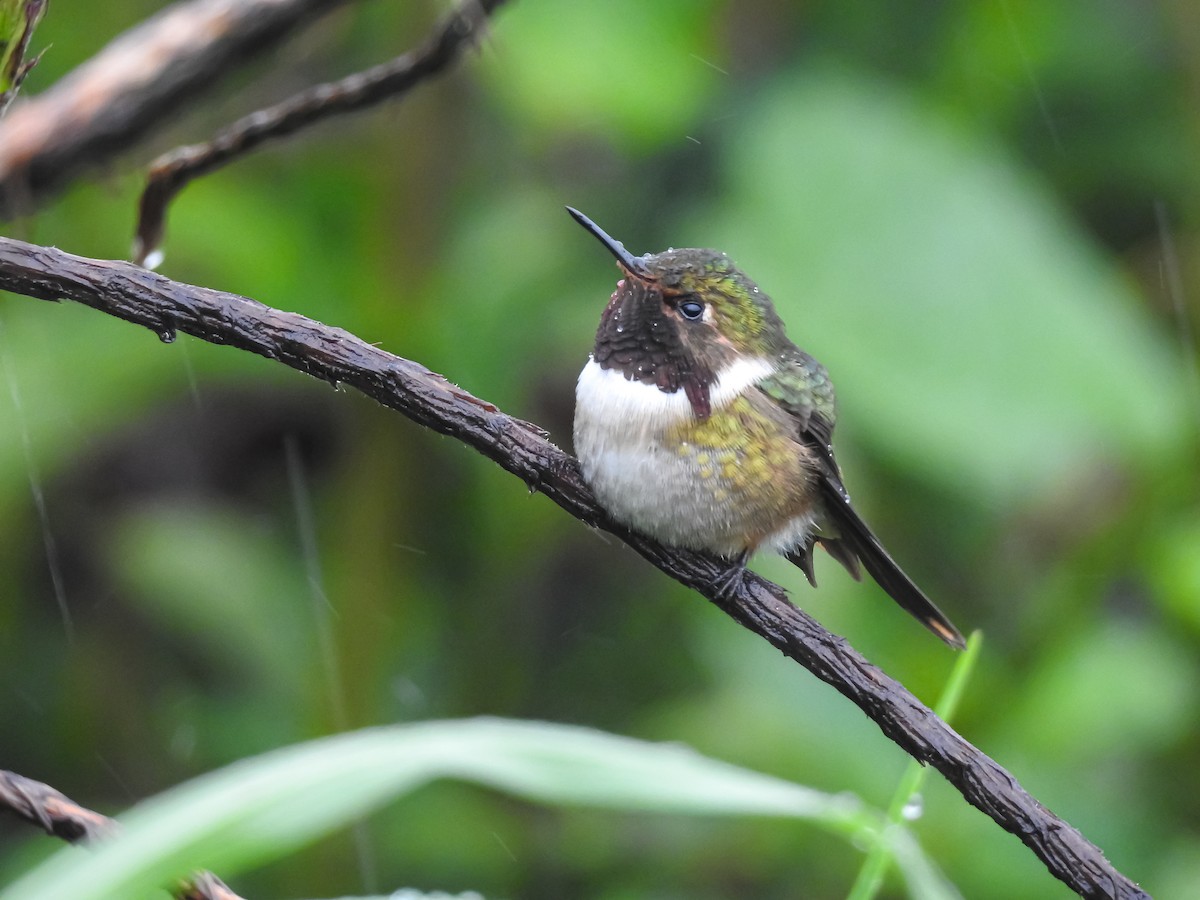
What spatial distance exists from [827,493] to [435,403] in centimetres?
133

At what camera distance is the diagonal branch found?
4.40 ft

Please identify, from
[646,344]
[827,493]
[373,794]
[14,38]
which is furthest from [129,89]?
[373,794]

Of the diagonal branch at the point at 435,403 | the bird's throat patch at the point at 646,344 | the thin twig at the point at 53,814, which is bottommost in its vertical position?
the thin twig at the point at 53,814

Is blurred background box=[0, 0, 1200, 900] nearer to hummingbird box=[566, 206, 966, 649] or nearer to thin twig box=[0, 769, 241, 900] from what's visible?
hummingbird box=[566, 206, 966, 649]

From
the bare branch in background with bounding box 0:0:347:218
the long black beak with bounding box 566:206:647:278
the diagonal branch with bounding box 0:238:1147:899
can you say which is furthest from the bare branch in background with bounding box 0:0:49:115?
the long black beak with bounding box 566:206:647:278

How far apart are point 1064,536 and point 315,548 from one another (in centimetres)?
210

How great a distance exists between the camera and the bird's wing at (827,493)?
253 cm

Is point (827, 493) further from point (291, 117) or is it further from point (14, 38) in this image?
point (14, 38)

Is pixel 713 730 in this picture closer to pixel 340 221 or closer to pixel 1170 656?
pixel 1170 656

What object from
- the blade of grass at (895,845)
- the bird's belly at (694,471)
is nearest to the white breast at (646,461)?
the bird's belly at (694,471)

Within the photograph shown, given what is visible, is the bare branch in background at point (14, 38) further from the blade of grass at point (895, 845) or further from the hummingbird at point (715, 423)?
the blade of grass at point (895, 845)

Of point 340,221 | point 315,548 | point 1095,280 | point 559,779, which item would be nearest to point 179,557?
point 315,548

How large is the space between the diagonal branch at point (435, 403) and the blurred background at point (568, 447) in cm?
157

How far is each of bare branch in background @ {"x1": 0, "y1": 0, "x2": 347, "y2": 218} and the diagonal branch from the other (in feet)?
3.32
